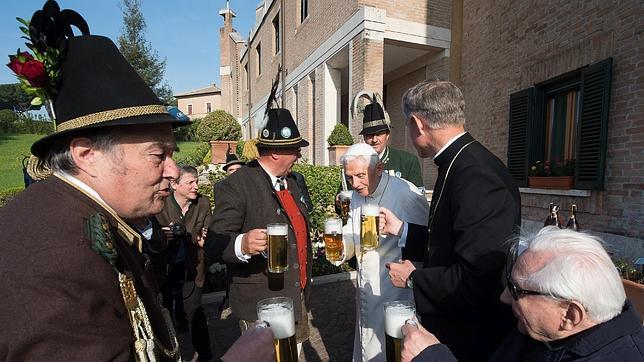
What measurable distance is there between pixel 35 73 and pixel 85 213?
47 centimetres

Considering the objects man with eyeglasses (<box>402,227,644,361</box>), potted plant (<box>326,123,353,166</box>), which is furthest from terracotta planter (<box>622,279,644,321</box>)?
potted plant (<box>326,123,353,166</box>)

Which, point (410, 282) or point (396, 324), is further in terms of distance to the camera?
point (410, 282)

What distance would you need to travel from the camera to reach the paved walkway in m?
3.97

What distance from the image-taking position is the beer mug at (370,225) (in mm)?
2461

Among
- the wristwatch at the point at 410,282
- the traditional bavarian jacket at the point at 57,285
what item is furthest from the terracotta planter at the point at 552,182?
the traditional bavarian jacket at the point at 57,285

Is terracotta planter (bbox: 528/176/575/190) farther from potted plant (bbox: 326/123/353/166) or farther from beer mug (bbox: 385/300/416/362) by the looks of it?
beer mug (bbox: 385/300/416/362)

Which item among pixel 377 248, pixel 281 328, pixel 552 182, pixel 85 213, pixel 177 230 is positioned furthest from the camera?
pixel 552 182

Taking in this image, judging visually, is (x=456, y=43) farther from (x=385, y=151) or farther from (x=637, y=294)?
(x=637, y=294)

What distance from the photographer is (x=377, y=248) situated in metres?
2.84

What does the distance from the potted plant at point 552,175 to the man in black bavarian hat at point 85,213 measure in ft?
21.9

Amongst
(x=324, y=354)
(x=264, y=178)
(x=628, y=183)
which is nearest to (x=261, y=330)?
(x=264, y=178)

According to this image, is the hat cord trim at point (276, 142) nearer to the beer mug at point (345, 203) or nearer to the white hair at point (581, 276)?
the beer mug at point (345, 203)

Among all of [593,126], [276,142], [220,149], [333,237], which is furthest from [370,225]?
[220,149]

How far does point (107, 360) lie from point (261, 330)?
2.03ft
